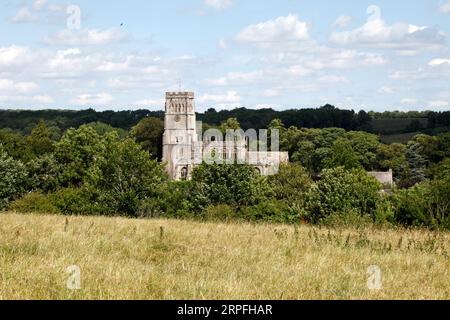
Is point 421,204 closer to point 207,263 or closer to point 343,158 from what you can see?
point 207,263

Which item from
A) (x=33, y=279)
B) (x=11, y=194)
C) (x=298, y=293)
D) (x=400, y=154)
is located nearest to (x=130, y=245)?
(x=33, y=279)

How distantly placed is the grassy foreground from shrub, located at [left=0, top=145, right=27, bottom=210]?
50.5 meters

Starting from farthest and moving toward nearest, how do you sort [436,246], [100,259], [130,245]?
[436,246], [130,245], [100,259]

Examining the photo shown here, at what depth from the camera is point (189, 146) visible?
133000 mm

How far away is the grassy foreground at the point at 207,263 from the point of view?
876 centimetres

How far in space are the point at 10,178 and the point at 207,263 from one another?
187 ft

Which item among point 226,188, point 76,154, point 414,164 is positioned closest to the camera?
point 226,188

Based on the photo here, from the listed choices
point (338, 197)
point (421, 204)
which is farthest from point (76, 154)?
point (421, 204)

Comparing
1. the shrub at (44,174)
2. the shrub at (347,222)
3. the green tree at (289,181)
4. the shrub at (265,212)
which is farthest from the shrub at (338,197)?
the shrub at (347,222)

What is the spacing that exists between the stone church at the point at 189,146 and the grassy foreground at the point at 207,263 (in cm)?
8565

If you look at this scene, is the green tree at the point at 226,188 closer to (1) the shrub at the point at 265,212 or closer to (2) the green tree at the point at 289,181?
(1) the shrub at the point at 265,212

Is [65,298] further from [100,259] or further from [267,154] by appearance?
[267,154]

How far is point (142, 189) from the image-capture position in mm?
50125
